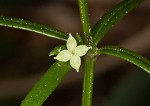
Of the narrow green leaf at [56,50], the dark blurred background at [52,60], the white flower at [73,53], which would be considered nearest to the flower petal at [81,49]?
the white flower at [73,53]

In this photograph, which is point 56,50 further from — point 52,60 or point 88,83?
point 52,60

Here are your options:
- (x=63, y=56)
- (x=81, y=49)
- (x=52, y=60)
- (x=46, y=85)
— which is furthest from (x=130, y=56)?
(x=52, y=60)

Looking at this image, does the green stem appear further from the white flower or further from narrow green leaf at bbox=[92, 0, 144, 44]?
narrow green leaf at bbox=[92, 0, 144, 44]

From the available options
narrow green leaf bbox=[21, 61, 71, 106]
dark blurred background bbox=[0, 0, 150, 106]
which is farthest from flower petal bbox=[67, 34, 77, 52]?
dark blurred background bbox=[0, 0, 150, 106]

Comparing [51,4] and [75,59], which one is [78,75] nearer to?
[51,4]

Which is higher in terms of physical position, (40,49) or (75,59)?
(40,49)

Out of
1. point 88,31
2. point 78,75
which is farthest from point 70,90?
point 88,31
